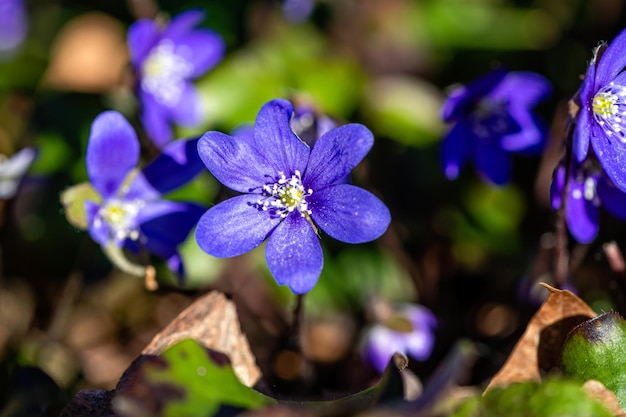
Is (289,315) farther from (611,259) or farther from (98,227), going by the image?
(611,259)

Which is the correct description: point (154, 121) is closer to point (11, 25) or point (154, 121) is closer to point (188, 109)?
point (188, 109)

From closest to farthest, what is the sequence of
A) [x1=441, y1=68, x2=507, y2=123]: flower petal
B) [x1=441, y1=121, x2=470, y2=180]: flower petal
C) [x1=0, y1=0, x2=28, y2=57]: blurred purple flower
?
1. [x1=441, y1=68, x2=507, y2=123]: flower petal
2. [x1=441, y1=121, x2=470, y2=180]: flower petal
3. [x1=0, y1=0, x2=28, y2=57]: blurred purple flower

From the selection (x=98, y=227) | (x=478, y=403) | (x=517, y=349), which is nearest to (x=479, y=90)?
(x=517, y=349)

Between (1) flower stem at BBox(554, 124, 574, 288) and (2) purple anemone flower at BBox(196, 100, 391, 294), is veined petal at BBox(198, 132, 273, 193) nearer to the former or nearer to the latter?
(2) purple anemone flower at BBox(196, 100, 391, 294)

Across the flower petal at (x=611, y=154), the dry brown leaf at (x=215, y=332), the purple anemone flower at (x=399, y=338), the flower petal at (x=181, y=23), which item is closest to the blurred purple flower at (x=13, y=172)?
the flower petal at (x=181, y=23)

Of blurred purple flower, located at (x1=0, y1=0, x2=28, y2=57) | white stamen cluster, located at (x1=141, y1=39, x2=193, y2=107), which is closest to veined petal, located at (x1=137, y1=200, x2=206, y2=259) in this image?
white stamen cluster, located at (x1=141, y1=39, x2=193, y2=107)

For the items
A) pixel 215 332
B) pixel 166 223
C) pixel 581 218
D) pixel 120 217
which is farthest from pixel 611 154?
pixel 120 217
